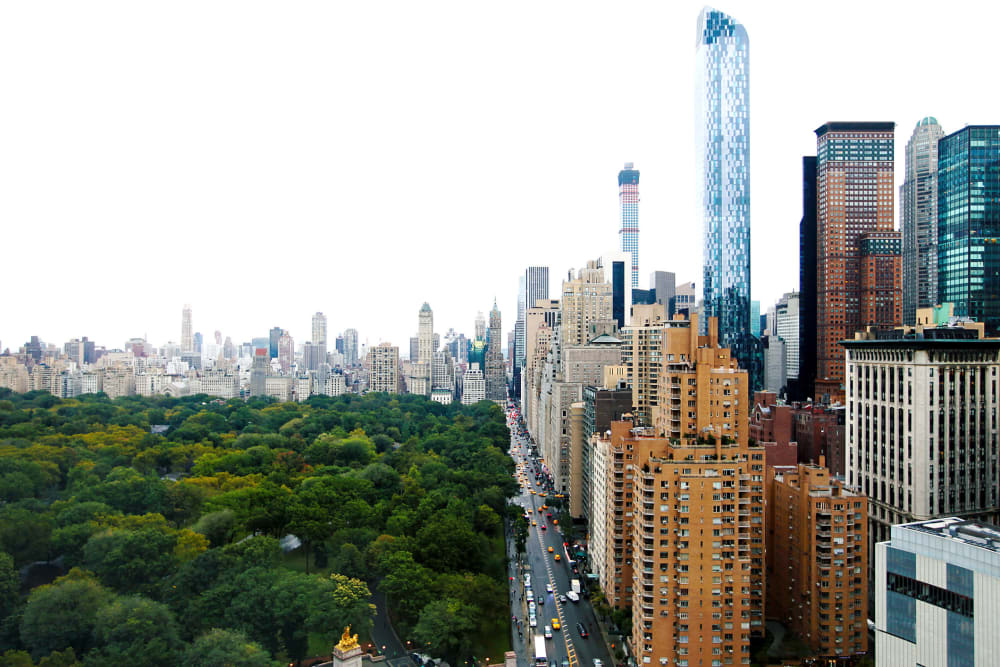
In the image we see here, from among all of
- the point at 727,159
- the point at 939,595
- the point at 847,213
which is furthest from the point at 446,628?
the point at 727,159

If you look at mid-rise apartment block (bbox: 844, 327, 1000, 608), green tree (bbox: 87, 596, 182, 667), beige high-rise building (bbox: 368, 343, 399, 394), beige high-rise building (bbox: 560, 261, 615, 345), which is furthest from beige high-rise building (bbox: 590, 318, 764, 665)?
beige high-rise building (bbox: 368, 343, 399, 394)

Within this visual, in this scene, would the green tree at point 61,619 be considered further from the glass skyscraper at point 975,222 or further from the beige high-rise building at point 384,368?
the beige high-rise building at point 384,368

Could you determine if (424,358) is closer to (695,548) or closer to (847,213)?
(847,213)

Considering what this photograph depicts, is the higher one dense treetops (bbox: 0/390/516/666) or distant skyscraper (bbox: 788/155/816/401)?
distant skyscraper (bbox: 788/155/816/401)

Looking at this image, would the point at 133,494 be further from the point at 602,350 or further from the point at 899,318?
the point at 899,318

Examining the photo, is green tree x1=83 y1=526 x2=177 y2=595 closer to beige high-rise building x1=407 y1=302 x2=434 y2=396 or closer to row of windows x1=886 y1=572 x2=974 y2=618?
row of windows x1=886 y1=572 x2=974 y2=618

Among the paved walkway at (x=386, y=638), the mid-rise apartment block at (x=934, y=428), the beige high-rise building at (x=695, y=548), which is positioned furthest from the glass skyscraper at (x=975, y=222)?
the paved walkway at (x=386, y=638)
